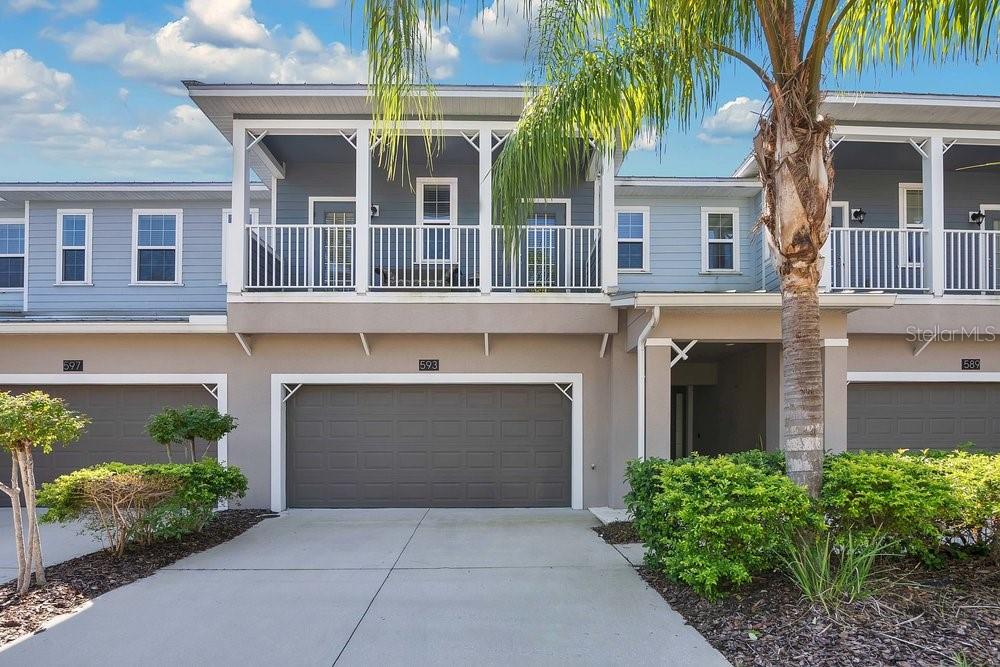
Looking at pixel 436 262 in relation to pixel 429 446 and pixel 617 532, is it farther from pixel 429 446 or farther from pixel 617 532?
pixel 617 532

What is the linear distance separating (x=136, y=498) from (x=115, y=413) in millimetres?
4117

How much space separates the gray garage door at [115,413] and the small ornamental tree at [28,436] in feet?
14.3

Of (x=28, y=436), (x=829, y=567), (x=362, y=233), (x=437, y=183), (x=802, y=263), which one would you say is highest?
(x=437, y=183)

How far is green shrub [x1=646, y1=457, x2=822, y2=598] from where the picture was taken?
16.7 ft

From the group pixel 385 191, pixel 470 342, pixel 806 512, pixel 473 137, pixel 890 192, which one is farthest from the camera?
pixel 890 192

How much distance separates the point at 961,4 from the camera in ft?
16.6

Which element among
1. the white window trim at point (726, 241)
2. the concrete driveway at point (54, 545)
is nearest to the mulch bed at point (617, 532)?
the concrete driveway at point (54, 545)

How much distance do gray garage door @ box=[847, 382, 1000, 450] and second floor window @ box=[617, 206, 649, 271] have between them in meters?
4.69

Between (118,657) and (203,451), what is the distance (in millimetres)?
6044

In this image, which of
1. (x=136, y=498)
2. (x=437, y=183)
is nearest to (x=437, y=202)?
(x=437, y=183)

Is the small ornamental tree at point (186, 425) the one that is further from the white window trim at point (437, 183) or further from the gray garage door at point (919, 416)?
the gray garage door at point (919, 416)

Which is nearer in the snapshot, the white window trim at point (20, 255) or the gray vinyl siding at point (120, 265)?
the gray vinyl siding at point (120, 265)

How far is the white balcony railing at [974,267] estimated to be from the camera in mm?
10203

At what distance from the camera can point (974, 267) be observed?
10.9m
